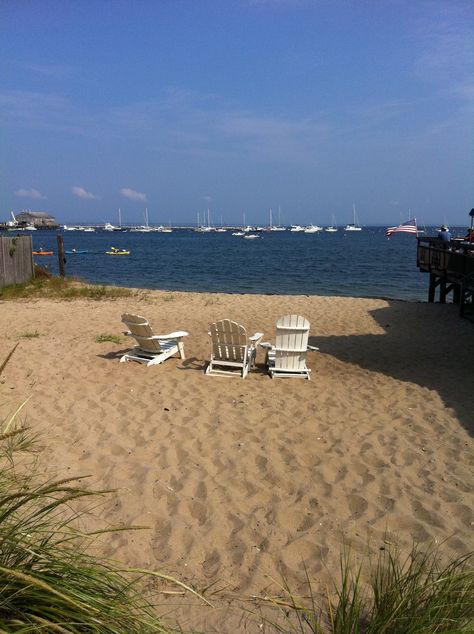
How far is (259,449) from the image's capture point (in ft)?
16.6

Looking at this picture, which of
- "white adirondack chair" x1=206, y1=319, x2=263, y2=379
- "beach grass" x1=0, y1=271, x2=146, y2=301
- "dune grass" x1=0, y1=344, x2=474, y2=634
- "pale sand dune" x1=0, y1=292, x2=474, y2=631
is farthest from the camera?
"beach grass" x1=0, y1=271, x2=146, y2=301

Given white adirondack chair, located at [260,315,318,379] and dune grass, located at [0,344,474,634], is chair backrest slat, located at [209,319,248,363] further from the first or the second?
dune grass, located at [0,344,474,634]

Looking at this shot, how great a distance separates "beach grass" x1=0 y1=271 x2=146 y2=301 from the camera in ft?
51.9

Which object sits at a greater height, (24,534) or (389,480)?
(24,534)

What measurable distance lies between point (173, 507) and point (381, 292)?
889 inches

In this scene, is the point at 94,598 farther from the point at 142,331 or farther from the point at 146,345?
the point at 146,345

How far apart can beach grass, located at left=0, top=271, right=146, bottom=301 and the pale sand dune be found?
622 centimetres

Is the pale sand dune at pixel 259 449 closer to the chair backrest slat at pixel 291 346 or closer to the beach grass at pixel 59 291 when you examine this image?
the chair backrest slat at pixel 291 346

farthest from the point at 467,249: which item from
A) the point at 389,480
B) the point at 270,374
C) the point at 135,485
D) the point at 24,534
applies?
the point at 24,534

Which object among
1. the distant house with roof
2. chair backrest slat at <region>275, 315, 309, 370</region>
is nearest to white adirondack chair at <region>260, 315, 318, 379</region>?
chair backrest slat at <region>275, 315, 309, 370</region>

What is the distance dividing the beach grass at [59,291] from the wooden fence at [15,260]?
0.98 feet

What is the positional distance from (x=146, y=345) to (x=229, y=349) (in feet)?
4.58

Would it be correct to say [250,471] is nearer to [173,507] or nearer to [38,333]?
[173,507]

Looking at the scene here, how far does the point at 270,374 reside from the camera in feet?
25.5
